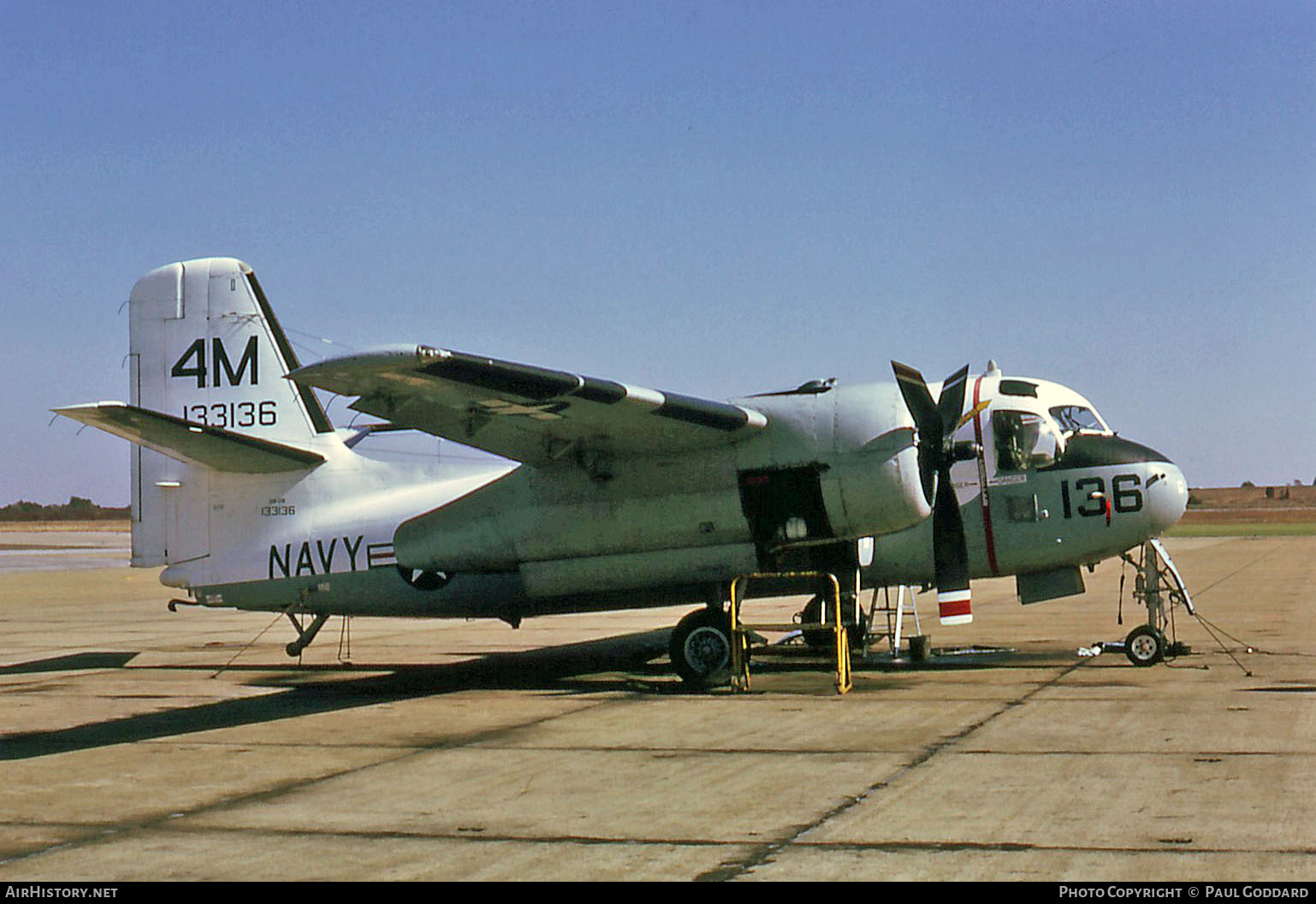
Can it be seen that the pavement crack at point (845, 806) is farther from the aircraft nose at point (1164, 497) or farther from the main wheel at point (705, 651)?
the aircraft nose at point (1164, 497)

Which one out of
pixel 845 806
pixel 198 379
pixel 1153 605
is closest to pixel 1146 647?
pixel 1153 605

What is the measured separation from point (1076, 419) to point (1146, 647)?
121 inches

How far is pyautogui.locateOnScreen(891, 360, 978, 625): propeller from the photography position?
14953 millimetres

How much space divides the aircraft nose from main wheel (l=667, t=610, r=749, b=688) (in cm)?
563

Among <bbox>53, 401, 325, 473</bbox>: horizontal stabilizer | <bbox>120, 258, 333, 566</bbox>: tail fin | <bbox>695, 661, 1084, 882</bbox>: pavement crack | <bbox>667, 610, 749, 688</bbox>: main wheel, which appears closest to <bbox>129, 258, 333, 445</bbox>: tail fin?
<bbox>120, 258, 333, 566</bbox>: tail fin

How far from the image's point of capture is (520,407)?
13742 millimetres

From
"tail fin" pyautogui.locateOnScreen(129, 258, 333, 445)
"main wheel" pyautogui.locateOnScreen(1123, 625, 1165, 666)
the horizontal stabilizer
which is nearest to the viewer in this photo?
the horizontal stabilizer

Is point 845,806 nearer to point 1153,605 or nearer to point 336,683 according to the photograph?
point 1153,605

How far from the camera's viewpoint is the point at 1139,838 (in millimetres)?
7461

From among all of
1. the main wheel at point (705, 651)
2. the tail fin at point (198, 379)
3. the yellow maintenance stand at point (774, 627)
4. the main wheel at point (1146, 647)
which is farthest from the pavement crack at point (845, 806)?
the tail fin at point (198, 379)

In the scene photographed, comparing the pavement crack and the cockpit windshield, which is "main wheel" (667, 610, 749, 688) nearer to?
the pavement crack

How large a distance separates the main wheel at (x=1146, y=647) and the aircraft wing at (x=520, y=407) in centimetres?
593

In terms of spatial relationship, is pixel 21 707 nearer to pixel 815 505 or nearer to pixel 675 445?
pixel 675 445
